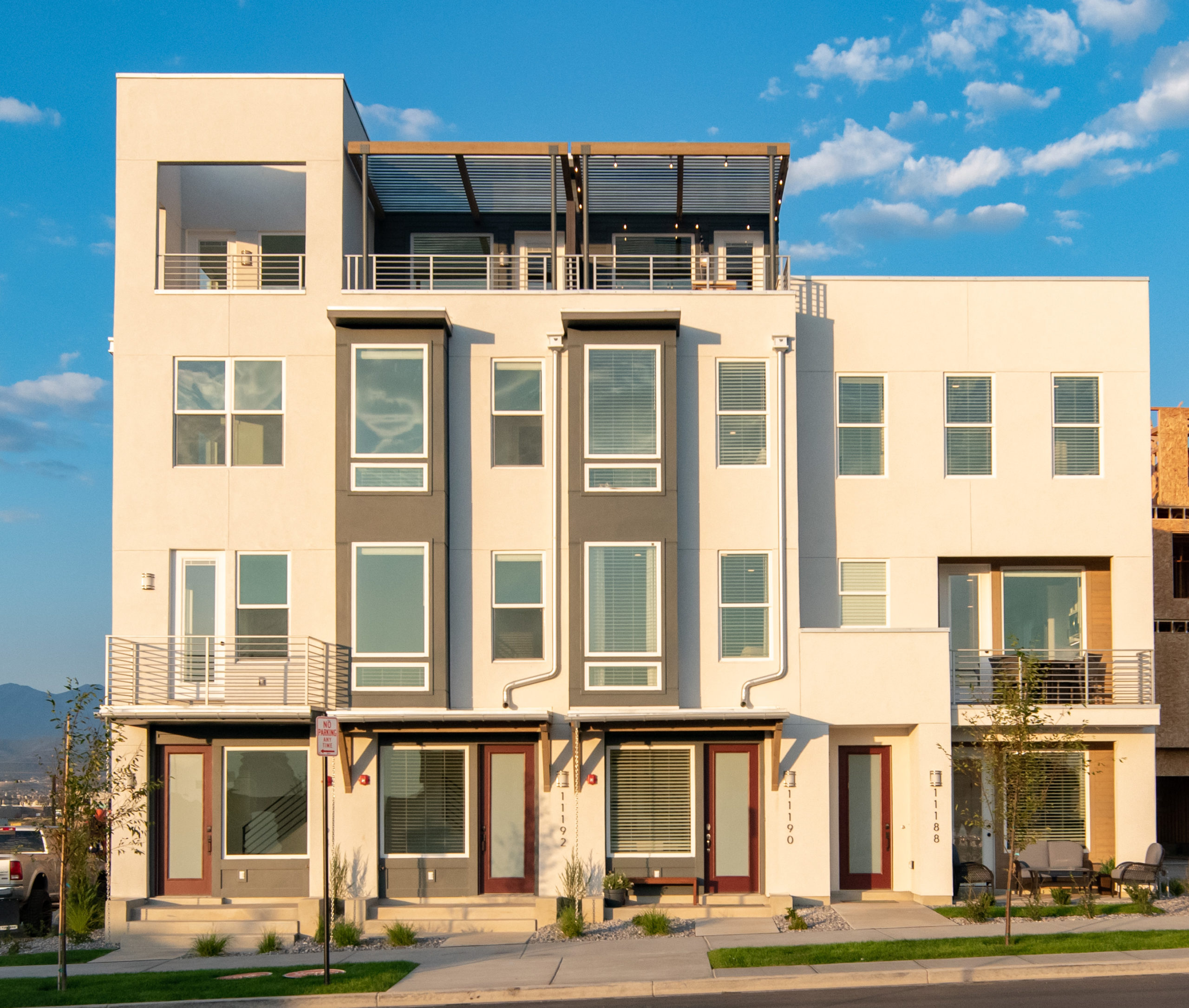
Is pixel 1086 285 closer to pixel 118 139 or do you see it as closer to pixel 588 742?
pixel 588 742

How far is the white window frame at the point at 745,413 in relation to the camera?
19719 mm

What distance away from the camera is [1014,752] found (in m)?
15.9

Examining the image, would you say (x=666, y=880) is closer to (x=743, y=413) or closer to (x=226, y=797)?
(x=226, y=797)

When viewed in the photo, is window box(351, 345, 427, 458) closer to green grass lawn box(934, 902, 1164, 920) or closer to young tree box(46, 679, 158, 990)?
young tree box(46, 679, 158, 990)

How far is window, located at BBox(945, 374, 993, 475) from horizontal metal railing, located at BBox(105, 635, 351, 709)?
35.7ft

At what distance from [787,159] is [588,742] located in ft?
34.3

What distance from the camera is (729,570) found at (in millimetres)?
19625

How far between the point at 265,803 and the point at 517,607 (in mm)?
5167

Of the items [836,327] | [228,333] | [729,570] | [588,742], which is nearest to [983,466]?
[836,327]

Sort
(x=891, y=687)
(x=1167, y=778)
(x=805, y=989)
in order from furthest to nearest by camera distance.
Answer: (x=1167, y=778) < (x=891, y=687) < (x=805, y=989)

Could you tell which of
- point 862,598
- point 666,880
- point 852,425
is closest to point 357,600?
point 666,880

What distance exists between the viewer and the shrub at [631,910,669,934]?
16938 mm

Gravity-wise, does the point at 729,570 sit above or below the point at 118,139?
below

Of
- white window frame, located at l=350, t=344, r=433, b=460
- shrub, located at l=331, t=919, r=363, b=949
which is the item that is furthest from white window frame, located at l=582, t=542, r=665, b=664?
shrub, located at l=331, t=919, r=363, b=949
